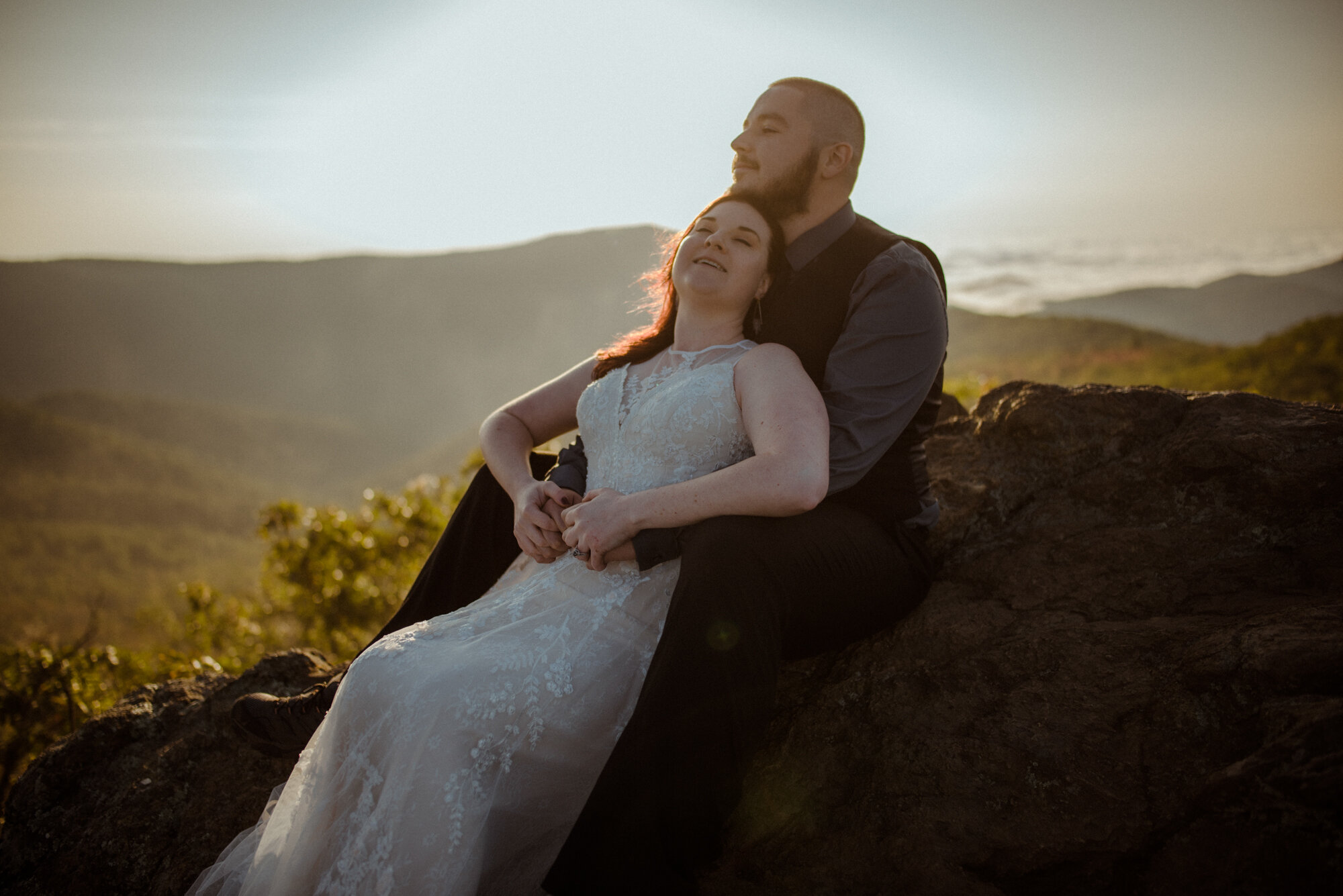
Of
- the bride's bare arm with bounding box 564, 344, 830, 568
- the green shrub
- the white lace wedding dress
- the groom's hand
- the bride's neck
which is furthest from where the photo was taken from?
the green shrub

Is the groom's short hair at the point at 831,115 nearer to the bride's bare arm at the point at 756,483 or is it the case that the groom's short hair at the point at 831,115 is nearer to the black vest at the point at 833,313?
the black vest at the point at 833,313

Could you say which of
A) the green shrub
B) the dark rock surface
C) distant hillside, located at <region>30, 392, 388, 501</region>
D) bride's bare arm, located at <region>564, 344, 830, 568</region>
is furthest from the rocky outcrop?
distant hillside, located at <region>30, 392, 388, 501</region>

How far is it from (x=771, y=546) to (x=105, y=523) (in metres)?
27.0

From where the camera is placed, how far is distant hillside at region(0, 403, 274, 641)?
15594 millimetres

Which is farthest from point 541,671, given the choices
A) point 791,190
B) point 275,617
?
point 275,617

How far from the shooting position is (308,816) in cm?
190

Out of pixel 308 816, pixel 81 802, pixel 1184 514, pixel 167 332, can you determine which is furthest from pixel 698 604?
pixel 167 332

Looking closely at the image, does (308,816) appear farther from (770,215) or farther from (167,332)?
(167,332)

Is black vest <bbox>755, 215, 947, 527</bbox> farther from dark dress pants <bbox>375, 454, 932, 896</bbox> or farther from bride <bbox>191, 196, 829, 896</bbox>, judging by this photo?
dark dress pants <bbox>375, 454, 932, 896</bbox>

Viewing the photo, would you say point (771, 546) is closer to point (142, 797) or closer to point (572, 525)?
point (572, 525)

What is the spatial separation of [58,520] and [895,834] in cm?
2737

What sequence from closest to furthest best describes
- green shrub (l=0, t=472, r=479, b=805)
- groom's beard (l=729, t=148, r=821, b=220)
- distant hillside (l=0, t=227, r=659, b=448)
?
groom's beard (l=729, t=148, r=821, b=220) → green shrub (l=0, t=472, r=479, b=805) → distant hillside (l=0, t=227, r=659, b=448)

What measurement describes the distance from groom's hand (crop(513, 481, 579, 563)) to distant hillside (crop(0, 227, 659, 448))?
1655 inches

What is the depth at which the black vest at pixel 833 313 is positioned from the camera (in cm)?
269
